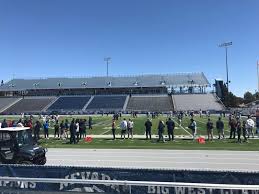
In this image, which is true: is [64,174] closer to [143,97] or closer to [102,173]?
[102,173]

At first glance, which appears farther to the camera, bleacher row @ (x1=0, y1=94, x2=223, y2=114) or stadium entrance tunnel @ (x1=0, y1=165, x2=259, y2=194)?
bleacher row @ (x1=0, y1=94, x2=223, y2=114)

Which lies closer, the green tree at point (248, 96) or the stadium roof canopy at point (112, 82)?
the stadium roof canopy at point (112, 82)

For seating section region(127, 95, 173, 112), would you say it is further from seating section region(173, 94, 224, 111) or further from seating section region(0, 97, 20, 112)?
seating section region(0, 97, 20, 112)

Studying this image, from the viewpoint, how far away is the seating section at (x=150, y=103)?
310 ft

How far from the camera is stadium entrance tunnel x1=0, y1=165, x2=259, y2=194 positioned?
8148 mm

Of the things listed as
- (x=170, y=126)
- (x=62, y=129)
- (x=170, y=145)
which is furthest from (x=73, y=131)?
(x=170, y=145)

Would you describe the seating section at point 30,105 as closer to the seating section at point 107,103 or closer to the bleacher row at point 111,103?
the bleacher row at point 111,103

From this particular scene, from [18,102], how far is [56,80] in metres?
22.4

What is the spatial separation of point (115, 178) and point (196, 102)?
90.3 m

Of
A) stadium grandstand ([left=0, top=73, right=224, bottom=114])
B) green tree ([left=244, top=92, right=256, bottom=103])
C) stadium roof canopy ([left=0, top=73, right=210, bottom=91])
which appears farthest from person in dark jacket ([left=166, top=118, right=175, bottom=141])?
green tree ([left=244, top=92, right=256, bottom=103])

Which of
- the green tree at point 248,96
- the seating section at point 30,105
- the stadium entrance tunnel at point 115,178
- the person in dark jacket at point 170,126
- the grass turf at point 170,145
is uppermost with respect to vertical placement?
the green tree at point 248,96

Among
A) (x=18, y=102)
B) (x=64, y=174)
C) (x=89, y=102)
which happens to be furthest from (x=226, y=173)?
(x=18, y=102)

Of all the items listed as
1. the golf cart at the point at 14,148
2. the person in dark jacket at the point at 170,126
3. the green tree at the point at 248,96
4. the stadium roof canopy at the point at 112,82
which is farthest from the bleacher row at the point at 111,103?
the golf cart at the point at 14,148

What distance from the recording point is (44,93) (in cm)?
12006
